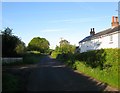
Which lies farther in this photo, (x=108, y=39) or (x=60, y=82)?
(x=108, y=39)

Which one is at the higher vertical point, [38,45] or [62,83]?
[38,45]

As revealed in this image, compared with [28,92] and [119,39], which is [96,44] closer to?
[119,39]

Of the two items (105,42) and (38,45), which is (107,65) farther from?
(38,45)

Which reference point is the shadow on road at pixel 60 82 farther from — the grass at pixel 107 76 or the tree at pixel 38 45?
the tree at pixel 38 45

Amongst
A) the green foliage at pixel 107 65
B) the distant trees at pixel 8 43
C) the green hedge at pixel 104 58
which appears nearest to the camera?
the green foliage at pixel 107 65

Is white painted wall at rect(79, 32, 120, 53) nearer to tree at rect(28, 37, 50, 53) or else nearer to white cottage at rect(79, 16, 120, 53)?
white cottage at rect(79, 16, 120, 53)

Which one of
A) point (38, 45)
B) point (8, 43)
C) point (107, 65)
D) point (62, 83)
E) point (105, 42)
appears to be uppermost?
point (38, 45)

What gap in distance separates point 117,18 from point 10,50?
738 inches

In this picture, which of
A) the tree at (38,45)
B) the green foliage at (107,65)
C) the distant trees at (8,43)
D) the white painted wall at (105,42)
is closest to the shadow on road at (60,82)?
the green foliage at (107,65)

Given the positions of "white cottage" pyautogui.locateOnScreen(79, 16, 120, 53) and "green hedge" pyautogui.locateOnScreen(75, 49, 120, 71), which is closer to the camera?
"green hedge" pyautogui.locateOnScreen(75, 49, 120, 71)

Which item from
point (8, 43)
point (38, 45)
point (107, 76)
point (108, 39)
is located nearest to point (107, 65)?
point (107, 76)

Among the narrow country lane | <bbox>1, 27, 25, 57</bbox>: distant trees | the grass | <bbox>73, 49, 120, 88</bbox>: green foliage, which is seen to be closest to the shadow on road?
the narrow country lane

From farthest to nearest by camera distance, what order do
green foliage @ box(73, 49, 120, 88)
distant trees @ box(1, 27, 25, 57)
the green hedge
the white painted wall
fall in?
distant trees @ box(1, 27, 25, 57), the white painted wall, the green hedge, green foliage @ box(73, 49, 120, 88)

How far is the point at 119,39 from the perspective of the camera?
119 ft
